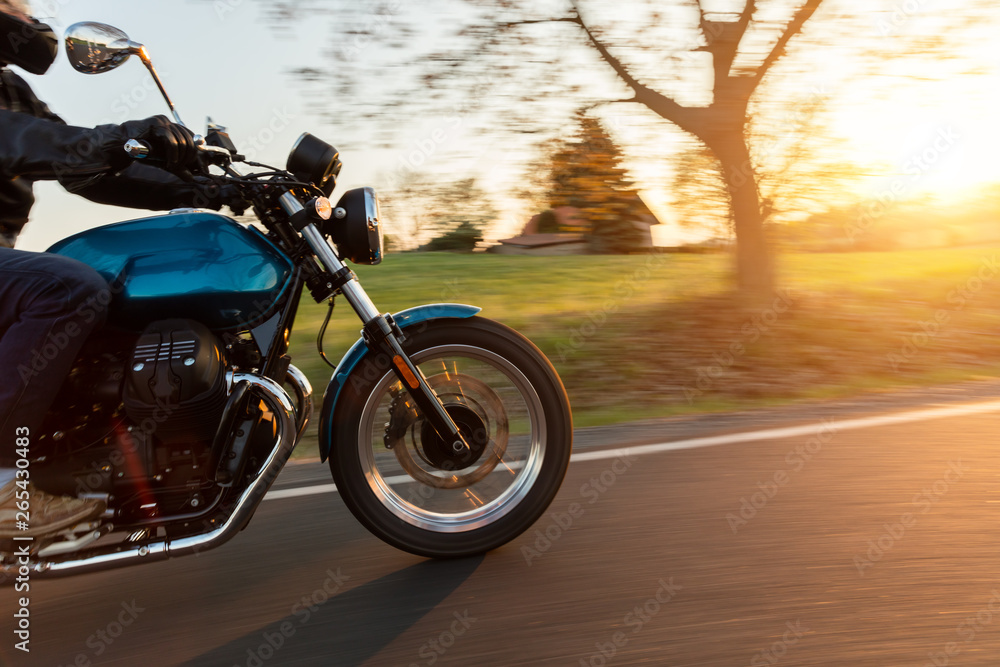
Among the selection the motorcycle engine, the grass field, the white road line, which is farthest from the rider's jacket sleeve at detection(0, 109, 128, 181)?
the grass field

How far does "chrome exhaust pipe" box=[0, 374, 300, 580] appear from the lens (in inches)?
93.0

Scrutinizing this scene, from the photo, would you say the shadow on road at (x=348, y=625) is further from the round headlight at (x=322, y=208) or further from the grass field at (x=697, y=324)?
the grass field at (x=697, y=324)

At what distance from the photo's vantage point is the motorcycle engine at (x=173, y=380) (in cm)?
240

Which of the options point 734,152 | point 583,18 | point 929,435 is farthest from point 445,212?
point 929,435

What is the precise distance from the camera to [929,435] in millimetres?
4199

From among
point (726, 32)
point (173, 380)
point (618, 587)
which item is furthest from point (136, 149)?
Result: point (726, 32)

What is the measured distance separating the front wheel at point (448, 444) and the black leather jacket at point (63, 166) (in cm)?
92

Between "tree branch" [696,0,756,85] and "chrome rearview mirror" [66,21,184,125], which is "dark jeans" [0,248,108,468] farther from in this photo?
"tree branch" [696,0,756,85]

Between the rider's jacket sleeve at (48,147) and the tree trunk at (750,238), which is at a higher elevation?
the rider's jacket sleeve at (48,147)

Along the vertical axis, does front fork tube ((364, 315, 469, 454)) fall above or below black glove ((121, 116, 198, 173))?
below

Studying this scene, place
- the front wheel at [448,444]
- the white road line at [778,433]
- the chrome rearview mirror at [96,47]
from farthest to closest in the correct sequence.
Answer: the white road line at [778,433] → the front wheel at [448,444] → the chrome rearview mirror at [96,47]

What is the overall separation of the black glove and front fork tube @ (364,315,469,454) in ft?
2.56

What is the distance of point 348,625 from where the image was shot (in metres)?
2.43

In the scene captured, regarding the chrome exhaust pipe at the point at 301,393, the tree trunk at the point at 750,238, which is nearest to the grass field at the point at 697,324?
the tree trunk at the point at 750,238
